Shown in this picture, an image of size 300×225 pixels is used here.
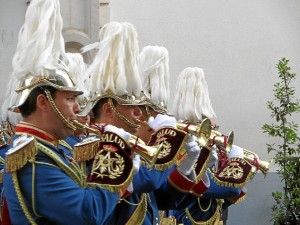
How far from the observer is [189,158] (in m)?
6.03

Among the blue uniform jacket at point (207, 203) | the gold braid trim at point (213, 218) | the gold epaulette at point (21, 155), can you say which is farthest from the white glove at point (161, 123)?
the gold braid trim at point (213, 218)

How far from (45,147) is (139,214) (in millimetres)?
1247

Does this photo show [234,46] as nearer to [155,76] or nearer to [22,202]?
[155,76]

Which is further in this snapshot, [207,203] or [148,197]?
[207,203]

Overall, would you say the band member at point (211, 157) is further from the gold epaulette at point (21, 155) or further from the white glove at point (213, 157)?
the gold epaulette at point (21, 155)

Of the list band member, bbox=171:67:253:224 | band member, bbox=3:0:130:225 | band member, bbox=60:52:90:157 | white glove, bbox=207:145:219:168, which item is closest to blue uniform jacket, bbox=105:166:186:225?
band member, bbox=60:52:90:157

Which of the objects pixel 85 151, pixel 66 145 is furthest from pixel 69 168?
pixel 66 145

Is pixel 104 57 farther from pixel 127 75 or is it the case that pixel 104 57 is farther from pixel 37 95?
pixel 37 95

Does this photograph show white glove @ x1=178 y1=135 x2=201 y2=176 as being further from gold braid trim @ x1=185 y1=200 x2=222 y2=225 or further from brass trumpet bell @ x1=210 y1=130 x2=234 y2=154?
gold braid trim @ x1=185 y1=200 x2=222 y2=225

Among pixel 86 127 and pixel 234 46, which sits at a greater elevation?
pixel 234 46

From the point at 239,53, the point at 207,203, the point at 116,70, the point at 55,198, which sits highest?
the point at 116,70

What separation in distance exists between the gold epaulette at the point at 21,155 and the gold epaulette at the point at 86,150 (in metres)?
0.60

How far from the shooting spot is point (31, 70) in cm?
464

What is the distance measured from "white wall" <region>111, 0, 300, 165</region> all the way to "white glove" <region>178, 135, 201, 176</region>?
5936mm
